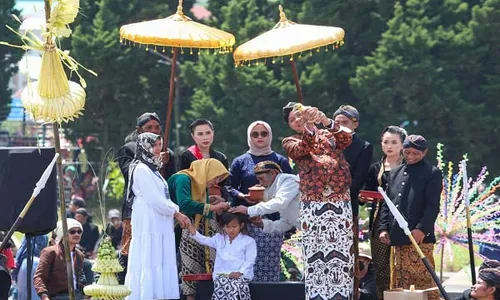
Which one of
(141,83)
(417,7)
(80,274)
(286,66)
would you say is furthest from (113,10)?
(80,274)

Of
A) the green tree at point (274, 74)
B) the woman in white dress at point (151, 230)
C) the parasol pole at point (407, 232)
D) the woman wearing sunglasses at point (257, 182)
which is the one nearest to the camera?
the parasol pole at point (407, 232)

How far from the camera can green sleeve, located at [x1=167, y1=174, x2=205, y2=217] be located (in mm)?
9195

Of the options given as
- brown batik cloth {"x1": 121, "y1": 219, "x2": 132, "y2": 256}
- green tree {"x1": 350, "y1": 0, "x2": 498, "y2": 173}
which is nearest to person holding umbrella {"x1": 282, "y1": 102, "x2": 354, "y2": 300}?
brown batik cloth {"x1": 121, "y1": 219, "x2": 132, "y2": 256}

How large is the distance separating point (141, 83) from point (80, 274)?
74.8ft

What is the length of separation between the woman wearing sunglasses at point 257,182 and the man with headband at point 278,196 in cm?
8

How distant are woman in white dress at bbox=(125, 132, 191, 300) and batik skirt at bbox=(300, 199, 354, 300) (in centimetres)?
108

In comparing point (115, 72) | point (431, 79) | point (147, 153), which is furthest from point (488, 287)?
point (115, 72)

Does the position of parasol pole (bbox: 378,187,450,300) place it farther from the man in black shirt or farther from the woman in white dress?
the man in black shirt

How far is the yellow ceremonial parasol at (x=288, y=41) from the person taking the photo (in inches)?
381

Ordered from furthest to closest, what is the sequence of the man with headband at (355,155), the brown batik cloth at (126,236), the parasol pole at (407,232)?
1. the brown batik cloth at (126,236)
2. the man with headband at (355,155)
3. the parasol pole at (407,232)

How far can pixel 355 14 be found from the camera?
1161 inches

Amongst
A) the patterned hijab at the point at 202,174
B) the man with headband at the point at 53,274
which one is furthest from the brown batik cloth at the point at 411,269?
the man with headband at the point at 53,274

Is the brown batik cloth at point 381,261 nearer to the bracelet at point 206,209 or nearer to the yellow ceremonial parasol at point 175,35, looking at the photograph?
the bracelet at point 206,209

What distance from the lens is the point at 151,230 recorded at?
882 centimetres
